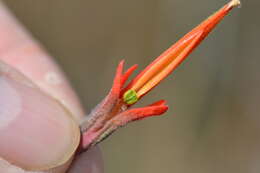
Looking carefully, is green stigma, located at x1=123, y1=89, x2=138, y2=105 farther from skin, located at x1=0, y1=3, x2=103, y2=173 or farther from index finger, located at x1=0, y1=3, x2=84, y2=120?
index finger, located at x1=0, y1=3, x2=84, y2=120

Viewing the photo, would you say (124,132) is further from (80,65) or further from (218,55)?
(218,55)

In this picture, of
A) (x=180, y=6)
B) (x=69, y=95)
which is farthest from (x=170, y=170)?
(x=69, y=95)

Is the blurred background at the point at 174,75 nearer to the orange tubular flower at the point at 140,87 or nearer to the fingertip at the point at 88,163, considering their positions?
the fingertip at the point at 88,163

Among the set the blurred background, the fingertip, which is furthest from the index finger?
the blurred background

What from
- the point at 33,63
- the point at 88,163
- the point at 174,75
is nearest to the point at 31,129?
the point at 88,163

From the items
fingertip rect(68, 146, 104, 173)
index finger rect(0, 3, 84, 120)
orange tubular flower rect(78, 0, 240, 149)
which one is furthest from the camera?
index finger rect(0, 3, 84, 120)

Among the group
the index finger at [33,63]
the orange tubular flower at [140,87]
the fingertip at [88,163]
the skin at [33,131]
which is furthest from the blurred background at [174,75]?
the orange tubular flower at [140,87]
